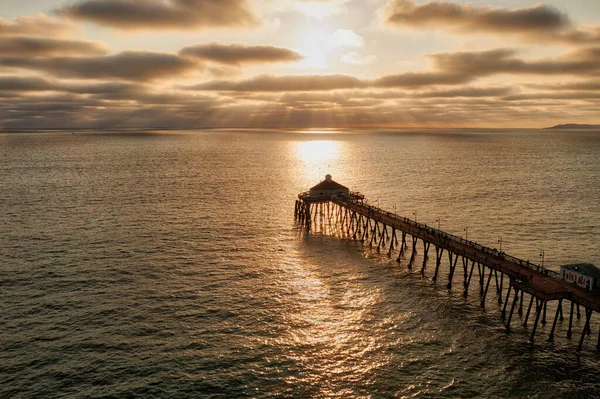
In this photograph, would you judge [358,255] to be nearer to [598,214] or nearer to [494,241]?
[494,241]

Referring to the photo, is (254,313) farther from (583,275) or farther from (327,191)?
(327,191)

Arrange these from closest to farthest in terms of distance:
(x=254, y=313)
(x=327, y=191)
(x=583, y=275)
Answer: (x=583, y=275) < (x=254, y=313) < (x=327, y=191)

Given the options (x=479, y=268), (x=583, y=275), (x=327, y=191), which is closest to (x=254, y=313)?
(x=479, y=268)

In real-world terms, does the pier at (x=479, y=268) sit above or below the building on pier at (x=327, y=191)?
below

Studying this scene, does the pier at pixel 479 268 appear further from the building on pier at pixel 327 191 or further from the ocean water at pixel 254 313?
the ocean water at pixel 254 313

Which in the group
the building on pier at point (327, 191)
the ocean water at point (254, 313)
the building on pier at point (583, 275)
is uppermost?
the building on pier at point (327, 191)

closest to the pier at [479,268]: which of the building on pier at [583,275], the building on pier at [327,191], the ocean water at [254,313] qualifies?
the building on pier at [327,191]
